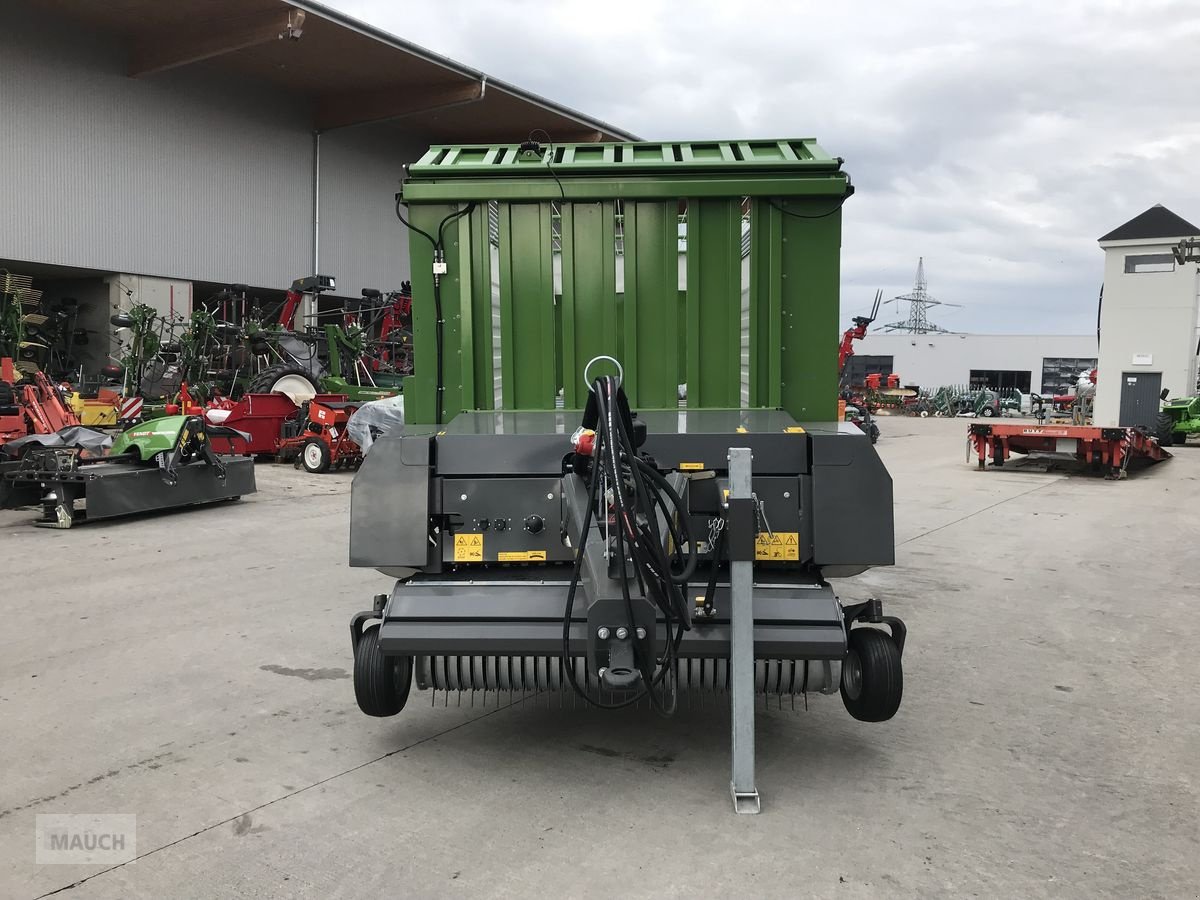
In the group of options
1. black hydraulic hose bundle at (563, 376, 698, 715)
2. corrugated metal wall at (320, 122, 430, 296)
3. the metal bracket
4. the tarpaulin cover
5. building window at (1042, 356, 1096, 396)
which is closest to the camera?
black hydraulic hose bundle at (563, 376, 698, 715)

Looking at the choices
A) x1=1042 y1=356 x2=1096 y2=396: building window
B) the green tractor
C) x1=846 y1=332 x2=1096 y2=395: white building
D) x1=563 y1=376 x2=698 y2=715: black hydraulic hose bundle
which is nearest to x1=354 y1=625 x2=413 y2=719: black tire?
x1=563 y1=376 x2=698 y2=715: black hydraulic hose bundle

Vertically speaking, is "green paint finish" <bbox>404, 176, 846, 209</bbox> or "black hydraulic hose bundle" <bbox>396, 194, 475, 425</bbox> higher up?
"green paint finish" <bbox>404, 176, 846, 209</bbox>

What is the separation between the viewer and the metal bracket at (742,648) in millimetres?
3354

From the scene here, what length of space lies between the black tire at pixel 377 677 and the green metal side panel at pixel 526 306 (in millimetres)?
1481

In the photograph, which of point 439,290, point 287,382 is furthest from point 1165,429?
point 439,290

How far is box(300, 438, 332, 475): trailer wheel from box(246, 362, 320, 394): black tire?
2.01 metres

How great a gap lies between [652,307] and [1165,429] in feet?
72.0

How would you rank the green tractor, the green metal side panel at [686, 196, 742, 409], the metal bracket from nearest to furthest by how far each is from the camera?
the metal bracket, the green metal side panel at [686, 196, 742, 409], the green tractor

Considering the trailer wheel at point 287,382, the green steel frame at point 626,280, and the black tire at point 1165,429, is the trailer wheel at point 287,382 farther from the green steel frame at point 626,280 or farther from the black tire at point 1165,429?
the black tire at point 1165,429

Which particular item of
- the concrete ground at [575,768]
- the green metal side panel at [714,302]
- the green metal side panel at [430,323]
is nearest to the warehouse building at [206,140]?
the concrete ground at [575,768]

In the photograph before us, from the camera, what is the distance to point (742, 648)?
3.38 m

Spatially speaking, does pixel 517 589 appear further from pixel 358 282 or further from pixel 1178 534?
pixel 358 282

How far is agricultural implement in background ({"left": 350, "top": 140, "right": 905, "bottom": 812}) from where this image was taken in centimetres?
338

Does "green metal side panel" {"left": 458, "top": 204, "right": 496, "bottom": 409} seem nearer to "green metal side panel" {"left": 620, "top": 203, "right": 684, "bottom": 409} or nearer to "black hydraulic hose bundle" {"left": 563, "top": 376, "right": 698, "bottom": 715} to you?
"green metal side panel" {"left": 620, "top": 203, "right": 684, "bottom": 409}
